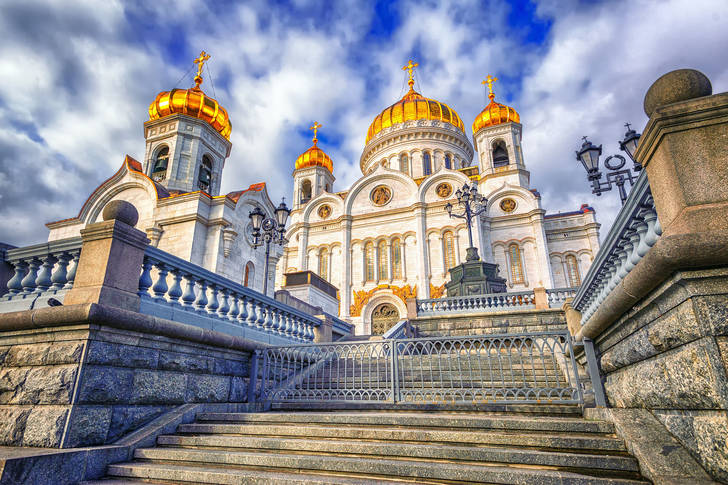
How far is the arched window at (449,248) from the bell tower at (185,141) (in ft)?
43.8

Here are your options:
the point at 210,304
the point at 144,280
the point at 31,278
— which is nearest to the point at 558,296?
the point at 210,304

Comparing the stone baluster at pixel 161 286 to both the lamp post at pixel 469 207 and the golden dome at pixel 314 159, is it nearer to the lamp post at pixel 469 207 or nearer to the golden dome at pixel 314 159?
the lamp post at pixel 469 207

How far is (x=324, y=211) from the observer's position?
29078 millimetres

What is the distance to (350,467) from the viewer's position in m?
3.59

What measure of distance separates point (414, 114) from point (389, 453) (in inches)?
1315

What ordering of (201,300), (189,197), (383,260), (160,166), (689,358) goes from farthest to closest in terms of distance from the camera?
(383,260)
(160,166)
(189,197)
(201,300)
(689,358)

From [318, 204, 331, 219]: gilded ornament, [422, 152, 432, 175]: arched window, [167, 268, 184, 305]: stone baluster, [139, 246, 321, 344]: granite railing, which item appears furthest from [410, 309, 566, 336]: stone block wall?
[422, 152, 432, 175]: arched window

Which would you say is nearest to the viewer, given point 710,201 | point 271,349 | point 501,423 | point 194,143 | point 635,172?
point 710,201

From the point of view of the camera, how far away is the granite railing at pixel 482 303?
13172mm

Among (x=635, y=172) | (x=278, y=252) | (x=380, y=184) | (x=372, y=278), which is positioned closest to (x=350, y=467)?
(x=635, y=172)

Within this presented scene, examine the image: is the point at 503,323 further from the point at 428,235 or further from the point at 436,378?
the point at 428,235

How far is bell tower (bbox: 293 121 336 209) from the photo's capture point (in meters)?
34.7

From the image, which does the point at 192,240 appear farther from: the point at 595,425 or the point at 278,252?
the point at 595,425

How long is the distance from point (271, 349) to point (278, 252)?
1087 cm
